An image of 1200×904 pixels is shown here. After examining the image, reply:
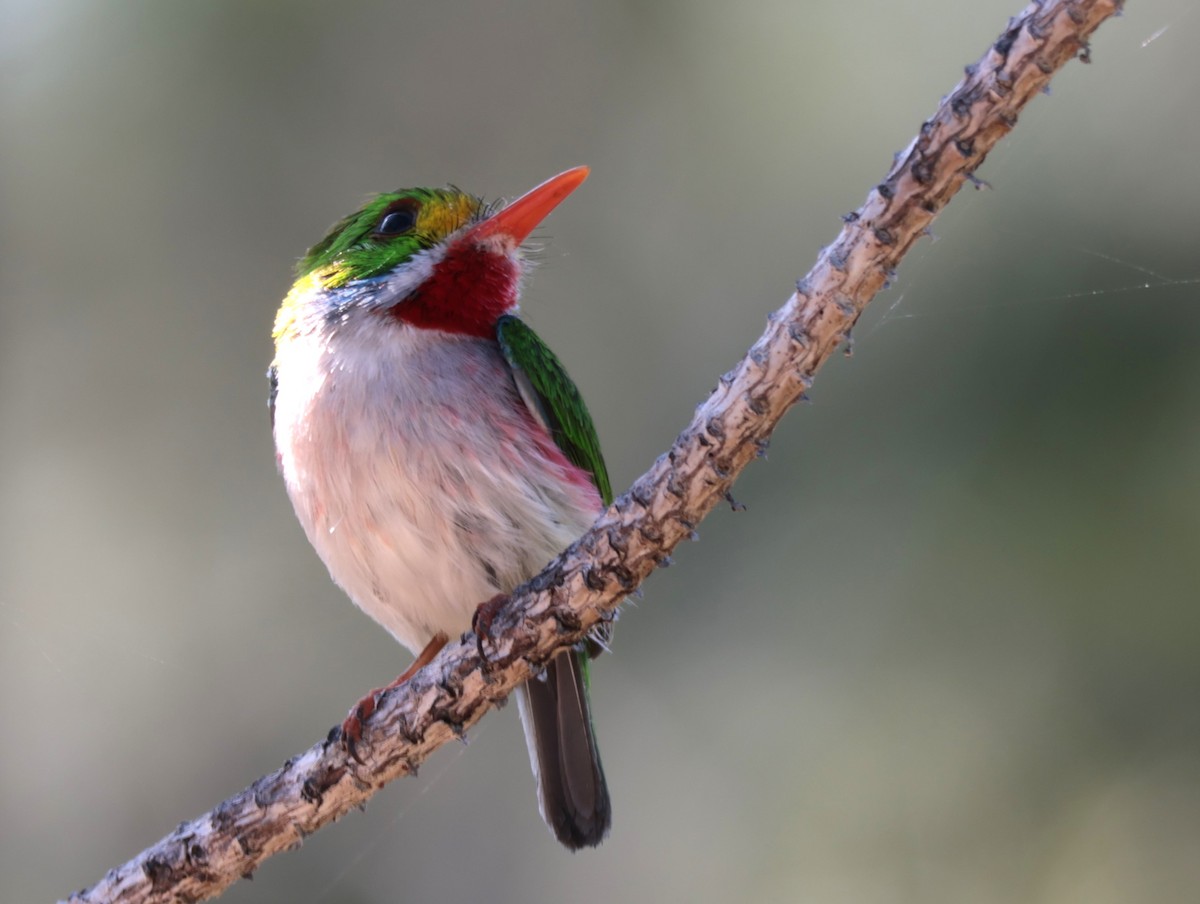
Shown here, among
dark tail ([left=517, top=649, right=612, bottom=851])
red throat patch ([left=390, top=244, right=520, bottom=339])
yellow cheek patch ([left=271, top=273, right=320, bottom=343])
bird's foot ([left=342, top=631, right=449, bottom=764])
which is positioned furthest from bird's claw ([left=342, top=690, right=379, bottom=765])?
yellow cheek patch ([left=271, top=273, right=320, bottom=343])

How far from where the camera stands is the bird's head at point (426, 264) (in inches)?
128

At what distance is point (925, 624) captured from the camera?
17.7 ft

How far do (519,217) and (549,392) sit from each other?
518 mm

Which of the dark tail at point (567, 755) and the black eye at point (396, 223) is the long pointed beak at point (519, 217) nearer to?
the black eye at point (396, 223)

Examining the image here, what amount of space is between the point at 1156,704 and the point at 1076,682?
0.32m

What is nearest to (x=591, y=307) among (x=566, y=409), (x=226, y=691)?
(x=226, y=691)

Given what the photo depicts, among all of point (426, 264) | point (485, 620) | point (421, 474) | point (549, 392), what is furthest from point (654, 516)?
point (426, 264)

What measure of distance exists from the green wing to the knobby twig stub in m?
0.80

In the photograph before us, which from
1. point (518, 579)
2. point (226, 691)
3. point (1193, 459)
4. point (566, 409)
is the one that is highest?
point (226, 691)

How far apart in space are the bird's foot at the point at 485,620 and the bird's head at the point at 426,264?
0.92 meters

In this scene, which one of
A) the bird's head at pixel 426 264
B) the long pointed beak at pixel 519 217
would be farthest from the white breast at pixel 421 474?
the long pointed beak at pixel 519 217

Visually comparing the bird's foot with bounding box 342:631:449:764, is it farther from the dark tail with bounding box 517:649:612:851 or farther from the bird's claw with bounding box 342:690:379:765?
the dark tail with bounding box 517:649:612:851

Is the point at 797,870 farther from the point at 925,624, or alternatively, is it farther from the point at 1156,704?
the point at 1156,704

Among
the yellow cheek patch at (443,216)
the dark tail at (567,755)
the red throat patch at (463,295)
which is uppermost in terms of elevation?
the yellow cheek patch at (443,216)
